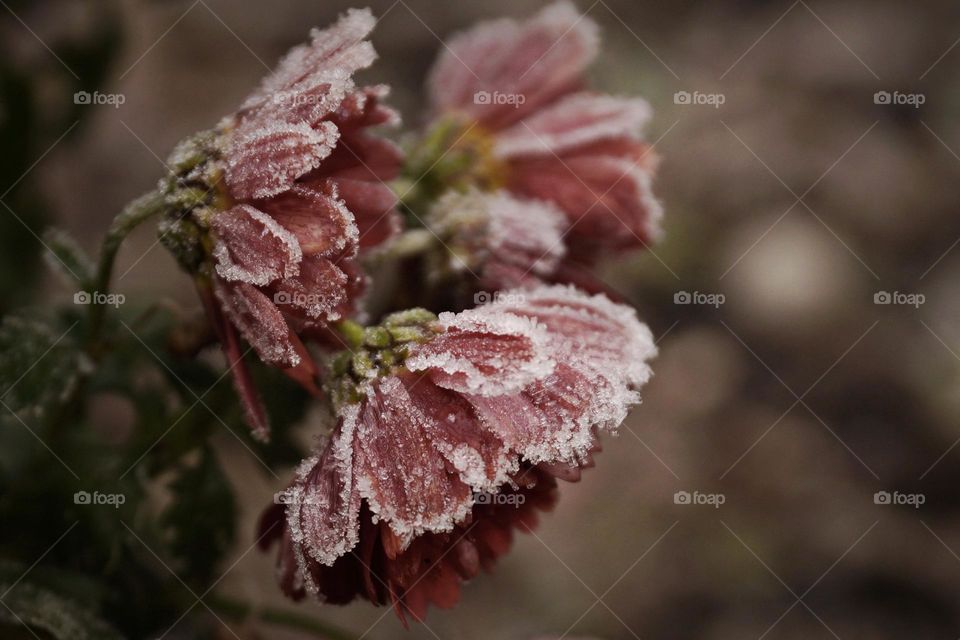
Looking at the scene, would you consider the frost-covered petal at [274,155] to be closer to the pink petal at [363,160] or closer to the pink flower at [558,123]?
the pink petal at [363,160]

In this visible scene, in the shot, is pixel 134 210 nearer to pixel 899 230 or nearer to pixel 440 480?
pixel 440 480

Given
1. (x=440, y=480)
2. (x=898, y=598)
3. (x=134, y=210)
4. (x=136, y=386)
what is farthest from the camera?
(x=898, y=598)

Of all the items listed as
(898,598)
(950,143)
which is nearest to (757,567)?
(898,598)
